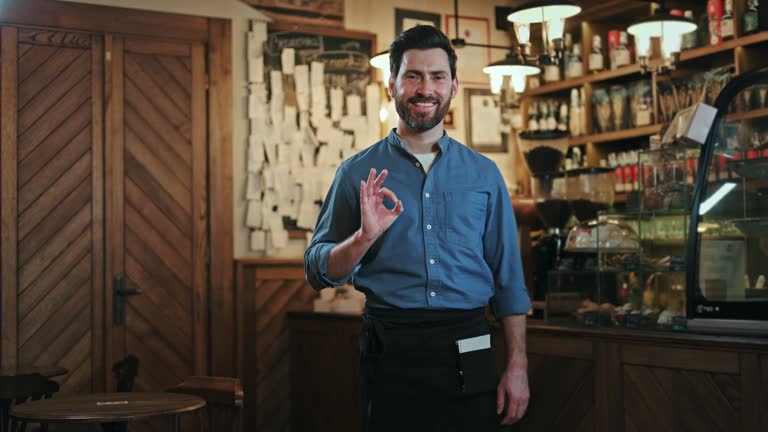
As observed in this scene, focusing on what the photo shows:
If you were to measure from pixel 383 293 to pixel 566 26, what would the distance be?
4500mm

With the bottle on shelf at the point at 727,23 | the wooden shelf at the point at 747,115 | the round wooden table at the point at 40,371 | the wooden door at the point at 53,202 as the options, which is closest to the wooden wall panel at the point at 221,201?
the wooden door at the point at 53,202

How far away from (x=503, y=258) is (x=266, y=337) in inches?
137

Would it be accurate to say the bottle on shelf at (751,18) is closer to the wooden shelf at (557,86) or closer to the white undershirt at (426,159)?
the wooden shelf at (557,86)

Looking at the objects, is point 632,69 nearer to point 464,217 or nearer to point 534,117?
point 534,117

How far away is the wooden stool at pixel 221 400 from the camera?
3.08 meters

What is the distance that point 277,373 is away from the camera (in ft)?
18.5

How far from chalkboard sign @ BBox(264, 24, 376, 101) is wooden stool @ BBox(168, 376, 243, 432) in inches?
110

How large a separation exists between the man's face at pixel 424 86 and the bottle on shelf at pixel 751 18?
3.31 metres

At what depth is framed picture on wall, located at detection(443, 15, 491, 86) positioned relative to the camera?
636 cm

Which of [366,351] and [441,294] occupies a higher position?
[441,294]

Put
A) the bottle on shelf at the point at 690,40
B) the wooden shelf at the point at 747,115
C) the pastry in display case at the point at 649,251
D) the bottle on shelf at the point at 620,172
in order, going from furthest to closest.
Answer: the bottle on shelf at the point at 620,172
the bottle on shelf at the point at 690,40
the pastry in display case at the point at 649,251
the wooden shelf at the point at 747,115

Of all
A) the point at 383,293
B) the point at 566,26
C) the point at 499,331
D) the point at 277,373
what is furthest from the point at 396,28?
the point at 383,293

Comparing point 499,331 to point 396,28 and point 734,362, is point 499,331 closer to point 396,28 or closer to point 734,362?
point 734,362

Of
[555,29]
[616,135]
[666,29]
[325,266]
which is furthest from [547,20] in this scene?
[325,266]
